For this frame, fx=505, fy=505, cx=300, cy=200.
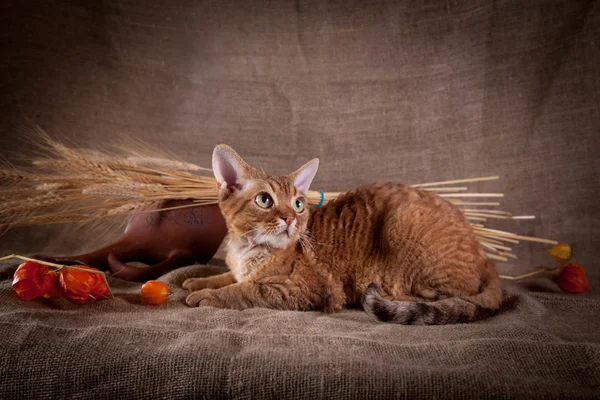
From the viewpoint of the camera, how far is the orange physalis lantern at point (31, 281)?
226 cm

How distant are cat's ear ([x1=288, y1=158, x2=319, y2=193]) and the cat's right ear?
0.93 feet

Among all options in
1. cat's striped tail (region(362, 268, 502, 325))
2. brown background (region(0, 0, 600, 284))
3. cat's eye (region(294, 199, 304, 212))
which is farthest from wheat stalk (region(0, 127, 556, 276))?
cat's striped tail (region(362, 268, 502, 325))

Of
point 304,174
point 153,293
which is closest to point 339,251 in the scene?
point 304,174

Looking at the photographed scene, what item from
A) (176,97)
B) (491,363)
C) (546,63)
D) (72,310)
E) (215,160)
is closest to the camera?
(491,363)

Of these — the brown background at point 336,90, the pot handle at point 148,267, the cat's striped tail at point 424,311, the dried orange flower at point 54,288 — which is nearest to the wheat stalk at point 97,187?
the pot handle at point 148,267

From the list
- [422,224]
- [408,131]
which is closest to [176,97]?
[408,131]

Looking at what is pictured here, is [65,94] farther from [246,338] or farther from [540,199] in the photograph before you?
[540,199]

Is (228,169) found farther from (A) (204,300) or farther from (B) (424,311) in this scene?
(B) (424,311)

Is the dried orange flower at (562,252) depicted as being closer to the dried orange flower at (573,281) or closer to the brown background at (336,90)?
the dried orange flower at (573,281)

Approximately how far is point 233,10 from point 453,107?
2.08m

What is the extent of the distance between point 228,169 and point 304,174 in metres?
0.43

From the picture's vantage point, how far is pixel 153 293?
2.46 meters

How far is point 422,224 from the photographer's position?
8.64 feet

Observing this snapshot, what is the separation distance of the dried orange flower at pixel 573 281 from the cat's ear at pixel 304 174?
1700mm
